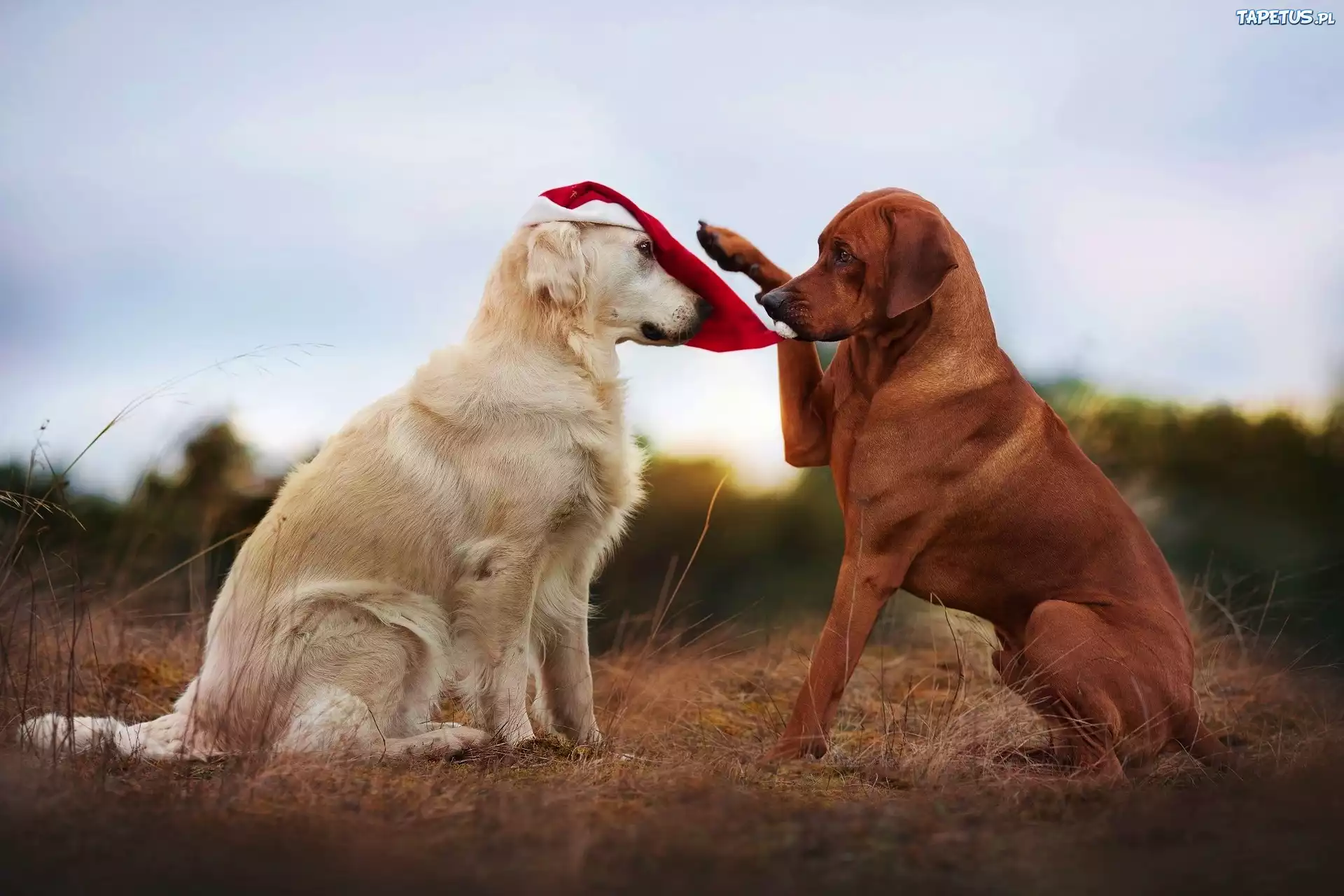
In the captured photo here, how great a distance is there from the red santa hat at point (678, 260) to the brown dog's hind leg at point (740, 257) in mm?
116

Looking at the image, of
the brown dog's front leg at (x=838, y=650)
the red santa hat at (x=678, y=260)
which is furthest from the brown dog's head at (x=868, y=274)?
the brown dog's front leg at (x=838, y=650)

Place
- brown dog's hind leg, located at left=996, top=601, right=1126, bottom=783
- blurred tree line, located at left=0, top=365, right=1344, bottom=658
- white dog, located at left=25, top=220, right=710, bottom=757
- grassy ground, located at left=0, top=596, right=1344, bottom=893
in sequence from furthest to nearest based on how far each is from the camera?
blurred tree line, located at left=0, top=365, right=1344, bottom=658, white dog, located at left=25, top=220, right=710, bottom=757, brown dog's hind leg, located at left=996, top=601, right=1126, bottom=783, grassy ground, located at left=0, top=596, right=1344, bottom=893

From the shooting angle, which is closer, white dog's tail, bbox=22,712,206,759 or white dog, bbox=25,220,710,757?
white dog's tail, bbox=22,712,206,759

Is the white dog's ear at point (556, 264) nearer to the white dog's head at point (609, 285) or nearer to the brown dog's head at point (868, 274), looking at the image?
the white dog's head at point (609, 285)

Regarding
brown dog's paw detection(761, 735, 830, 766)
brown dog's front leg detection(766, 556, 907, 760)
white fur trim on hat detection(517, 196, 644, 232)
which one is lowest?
brown dog's paw detection(761, 735, 830, 766)

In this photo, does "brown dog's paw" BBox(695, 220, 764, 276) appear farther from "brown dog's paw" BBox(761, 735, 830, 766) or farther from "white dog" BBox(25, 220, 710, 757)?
"brown dog's paw" BBox(761, 735, 830, 766)

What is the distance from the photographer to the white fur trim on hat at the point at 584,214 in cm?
465

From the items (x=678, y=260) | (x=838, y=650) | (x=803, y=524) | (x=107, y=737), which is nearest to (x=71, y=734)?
(x=107, y=737)

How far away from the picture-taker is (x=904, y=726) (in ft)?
14.4

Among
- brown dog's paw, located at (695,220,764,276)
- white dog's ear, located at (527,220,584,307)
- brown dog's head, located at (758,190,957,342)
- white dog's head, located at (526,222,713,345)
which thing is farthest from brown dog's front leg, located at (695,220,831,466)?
white dog's ear, located at (527,220,584,307)

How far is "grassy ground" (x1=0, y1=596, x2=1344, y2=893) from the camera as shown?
2.95 metres

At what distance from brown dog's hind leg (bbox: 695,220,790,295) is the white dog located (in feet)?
0.67

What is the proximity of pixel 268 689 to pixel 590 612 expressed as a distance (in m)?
1.31

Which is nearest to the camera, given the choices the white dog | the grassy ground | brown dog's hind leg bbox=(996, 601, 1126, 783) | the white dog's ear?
the grassy ground
